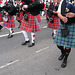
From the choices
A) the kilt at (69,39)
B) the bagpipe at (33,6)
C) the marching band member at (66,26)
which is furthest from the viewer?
the bagpipe at (33,6)

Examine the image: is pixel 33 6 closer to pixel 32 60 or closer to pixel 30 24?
pixel 30 24

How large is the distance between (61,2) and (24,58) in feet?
5.74

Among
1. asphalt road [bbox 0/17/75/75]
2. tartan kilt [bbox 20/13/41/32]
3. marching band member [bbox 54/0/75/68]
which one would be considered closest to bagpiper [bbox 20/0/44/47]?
tartan kilt [bbox 20/13/41/32]

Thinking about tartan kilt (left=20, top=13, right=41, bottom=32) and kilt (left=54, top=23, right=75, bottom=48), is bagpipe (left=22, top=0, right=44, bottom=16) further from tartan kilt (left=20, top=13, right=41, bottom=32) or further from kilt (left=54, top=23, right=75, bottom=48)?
kilt (left=54, top=23, right=75, bottom=48)

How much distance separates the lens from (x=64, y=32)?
2672mm

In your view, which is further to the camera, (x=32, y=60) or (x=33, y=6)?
(x=33, y=6)

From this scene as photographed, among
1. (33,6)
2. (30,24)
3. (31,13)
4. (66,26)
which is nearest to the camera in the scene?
(66,26)

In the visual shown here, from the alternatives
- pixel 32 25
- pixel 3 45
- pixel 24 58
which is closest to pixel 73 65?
pixel 24 58

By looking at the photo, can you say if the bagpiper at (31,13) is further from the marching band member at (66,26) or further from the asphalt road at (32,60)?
the marching band member at (66,26)

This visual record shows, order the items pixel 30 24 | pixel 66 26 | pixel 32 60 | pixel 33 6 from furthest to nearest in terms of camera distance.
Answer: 1. pixel 30 24
2. pixel 33 6
3. pixel 32 60
4. pixel 66 26

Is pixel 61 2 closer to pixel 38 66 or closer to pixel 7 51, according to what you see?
pixel 38 66

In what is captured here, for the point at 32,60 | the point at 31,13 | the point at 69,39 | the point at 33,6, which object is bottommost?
the point at 32,60

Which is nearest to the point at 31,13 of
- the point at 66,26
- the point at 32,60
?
the point at 32,60

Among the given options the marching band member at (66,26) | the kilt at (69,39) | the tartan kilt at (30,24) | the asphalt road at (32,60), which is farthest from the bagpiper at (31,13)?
the kilt at (69,39)
